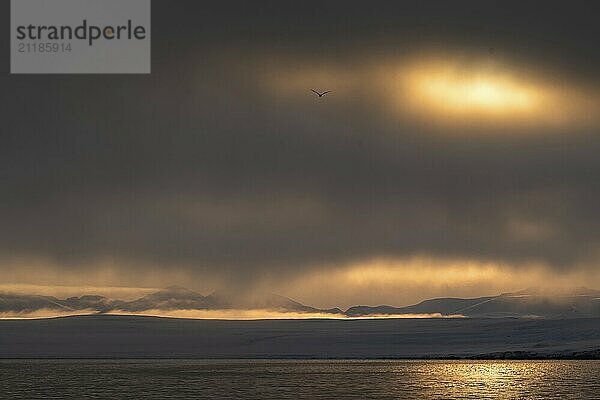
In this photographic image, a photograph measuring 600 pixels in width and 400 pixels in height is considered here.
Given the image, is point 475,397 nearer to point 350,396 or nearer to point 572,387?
point 350,396

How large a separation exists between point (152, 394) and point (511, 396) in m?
58.0

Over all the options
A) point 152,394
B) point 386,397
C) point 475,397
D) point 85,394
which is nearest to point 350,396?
point 386,397

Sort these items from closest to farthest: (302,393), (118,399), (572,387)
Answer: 1. (118,399)
2. (302,393)
3. (572,387)

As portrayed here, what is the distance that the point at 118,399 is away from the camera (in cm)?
12538

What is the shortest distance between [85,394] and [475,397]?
210ft

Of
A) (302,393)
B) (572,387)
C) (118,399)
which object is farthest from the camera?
(572,387)

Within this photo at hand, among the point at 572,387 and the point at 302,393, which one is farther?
the point at 572,387

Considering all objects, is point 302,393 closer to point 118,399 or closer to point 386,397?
point 386,397

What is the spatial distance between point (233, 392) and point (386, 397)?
95.9 ft

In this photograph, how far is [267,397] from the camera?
128 metres

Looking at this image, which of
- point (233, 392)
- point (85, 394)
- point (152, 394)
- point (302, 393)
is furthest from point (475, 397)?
point (85, 394)

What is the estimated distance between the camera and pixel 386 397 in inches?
4988

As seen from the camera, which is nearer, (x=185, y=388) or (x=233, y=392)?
(x=233, y=392)

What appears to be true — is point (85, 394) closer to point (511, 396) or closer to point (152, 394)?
point (152, 394)
